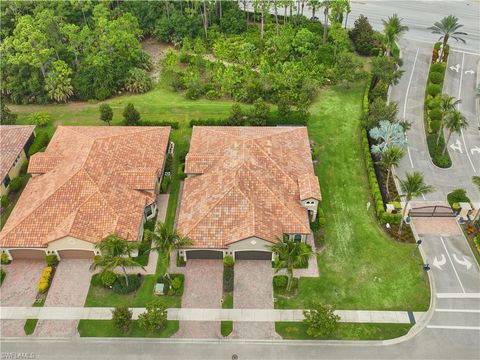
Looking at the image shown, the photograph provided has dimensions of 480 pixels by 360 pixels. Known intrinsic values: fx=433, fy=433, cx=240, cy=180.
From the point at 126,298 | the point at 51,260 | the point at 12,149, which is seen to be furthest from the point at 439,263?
the point at 12,149

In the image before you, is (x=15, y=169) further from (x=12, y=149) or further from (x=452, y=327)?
(x=452, y=327)

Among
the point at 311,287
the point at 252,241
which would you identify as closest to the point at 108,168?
the point at 252,241

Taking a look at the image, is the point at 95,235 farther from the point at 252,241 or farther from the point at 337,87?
the point at 337,87

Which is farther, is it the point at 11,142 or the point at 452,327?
the point at 11,142

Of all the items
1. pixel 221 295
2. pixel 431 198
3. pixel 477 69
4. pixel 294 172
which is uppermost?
pixel 477 69

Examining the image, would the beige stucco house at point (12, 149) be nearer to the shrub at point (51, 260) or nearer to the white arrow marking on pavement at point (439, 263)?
the shrub at point (51, 260)
